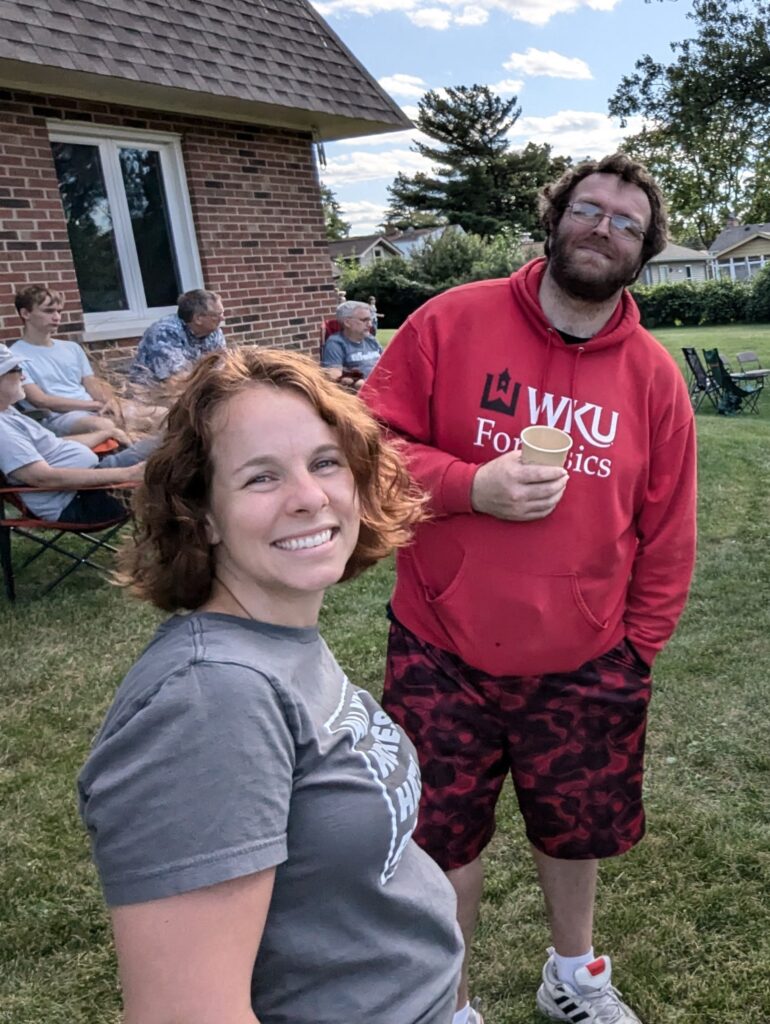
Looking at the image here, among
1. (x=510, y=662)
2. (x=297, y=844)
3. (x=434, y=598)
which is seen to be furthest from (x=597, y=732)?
(x=297, y=844)

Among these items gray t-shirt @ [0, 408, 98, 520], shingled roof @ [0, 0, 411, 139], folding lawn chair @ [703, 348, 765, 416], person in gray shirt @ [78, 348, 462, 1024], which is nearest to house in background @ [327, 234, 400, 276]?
folding lawn chair @ [703, 348, 765, 416]

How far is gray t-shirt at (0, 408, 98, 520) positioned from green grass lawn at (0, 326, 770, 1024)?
1.77 feet

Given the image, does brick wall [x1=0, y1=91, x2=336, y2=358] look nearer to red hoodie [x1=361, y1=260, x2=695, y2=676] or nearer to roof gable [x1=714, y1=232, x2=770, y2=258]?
red hoodie [x1=361, y1=260, x2=695, y2=676]

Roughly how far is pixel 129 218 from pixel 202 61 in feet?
4.62

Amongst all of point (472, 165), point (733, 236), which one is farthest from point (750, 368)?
point (733, 236)

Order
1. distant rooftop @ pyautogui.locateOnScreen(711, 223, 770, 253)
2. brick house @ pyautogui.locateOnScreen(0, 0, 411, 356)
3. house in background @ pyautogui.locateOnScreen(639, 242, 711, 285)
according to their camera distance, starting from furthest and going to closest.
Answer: house in background @ pyautogui.locateOnScreen(639, 242, 711, 285) < distant rooftop @ pyautogui.locateOnScreen(711, 223, 770, 253) < brick house @ pyautogui.locateOnScreen(0, 0, 411, 356)

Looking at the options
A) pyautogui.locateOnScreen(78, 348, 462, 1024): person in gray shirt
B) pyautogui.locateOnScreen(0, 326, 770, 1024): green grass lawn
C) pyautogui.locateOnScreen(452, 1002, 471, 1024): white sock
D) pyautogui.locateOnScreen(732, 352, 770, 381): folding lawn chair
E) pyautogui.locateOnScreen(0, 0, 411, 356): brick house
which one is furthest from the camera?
pyautogui.locateOnScreen(732, 352, 770, 381): folding lawn chair

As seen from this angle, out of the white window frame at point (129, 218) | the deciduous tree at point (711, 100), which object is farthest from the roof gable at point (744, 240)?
the white window frame at point (129, 218)

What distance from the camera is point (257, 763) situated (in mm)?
910

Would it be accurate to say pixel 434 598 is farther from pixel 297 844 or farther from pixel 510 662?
pixel 297 844

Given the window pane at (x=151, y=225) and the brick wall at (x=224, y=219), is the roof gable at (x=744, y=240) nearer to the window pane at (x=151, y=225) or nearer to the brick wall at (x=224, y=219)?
the brick wall at (x=224, y=219)

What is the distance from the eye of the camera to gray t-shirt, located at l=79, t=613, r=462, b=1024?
86 cm

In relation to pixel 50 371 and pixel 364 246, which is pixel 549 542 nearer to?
pixel 50 371

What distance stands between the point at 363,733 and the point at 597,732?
40.1 inches
